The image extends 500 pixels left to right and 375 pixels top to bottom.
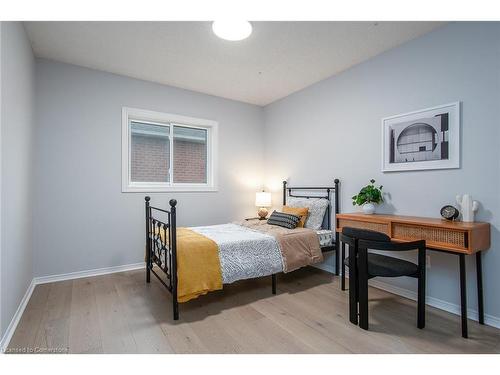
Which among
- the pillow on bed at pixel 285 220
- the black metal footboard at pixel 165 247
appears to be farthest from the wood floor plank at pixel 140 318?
the pillow on bed at pixel 285 220

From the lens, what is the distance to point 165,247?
95.3 inches

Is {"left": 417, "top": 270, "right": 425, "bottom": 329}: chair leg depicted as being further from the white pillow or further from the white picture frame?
the white pillow

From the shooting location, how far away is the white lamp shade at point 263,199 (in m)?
4.26

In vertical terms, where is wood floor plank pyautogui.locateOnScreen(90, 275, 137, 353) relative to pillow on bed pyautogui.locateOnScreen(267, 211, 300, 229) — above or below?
below

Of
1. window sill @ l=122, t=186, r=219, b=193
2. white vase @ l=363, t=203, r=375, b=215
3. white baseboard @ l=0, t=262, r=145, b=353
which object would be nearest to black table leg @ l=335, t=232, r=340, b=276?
white vase @ l=363, t=203, r=375, b=215

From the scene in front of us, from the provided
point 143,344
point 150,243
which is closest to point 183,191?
point 150,243

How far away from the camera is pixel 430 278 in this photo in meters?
2.47

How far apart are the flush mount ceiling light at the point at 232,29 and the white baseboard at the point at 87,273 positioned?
A: 9.69 ft

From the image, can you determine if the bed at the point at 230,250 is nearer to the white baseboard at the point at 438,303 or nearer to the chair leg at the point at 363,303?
the white baseboard at the point at 438,303

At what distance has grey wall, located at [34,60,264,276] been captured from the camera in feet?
9.70

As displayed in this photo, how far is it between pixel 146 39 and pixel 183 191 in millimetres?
1974

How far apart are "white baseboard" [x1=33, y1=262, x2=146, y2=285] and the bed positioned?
1.93 feet

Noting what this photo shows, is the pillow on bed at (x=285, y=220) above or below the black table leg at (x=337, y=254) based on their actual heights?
above

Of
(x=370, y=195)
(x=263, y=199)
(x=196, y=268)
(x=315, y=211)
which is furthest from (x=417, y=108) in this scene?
(x=196, y=268)
